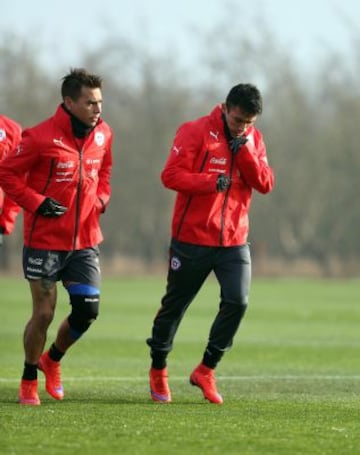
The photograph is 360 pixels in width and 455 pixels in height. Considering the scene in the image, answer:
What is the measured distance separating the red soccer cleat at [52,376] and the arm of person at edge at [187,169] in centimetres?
173

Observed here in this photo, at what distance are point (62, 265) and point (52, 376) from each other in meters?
0.99

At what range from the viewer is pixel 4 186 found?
10.5m

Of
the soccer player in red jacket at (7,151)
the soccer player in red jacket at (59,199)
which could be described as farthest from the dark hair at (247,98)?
the soccer player in red jacket at (7,151)

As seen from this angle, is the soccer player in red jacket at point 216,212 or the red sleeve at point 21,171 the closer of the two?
the red sleeve at point 21,171

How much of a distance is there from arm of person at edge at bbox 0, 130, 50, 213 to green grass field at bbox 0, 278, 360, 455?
152cm

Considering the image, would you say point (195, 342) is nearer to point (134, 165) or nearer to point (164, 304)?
point (164, 304)

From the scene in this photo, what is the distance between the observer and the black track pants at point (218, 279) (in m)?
10.8

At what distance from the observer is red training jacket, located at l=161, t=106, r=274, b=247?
10727 millimetres

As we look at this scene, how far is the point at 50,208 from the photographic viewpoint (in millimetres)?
10383

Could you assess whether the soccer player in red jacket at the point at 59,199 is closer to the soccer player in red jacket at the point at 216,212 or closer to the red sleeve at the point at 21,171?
the red sleeve at the point at 21,171

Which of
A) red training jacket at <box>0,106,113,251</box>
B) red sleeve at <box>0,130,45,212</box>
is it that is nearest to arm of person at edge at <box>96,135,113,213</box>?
red training jacket at <box>0,106,113,251</box>

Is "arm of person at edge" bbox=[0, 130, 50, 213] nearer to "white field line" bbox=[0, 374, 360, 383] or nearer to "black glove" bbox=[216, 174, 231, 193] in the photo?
"black glove" bbox=[216, 174, 231, 193]

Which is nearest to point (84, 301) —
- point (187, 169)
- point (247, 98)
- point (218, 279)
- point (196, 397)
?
point (218, 279)

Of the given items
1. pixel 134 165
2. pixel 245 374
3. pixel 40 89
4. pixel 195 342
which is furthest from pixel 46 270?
pixel 134 165
